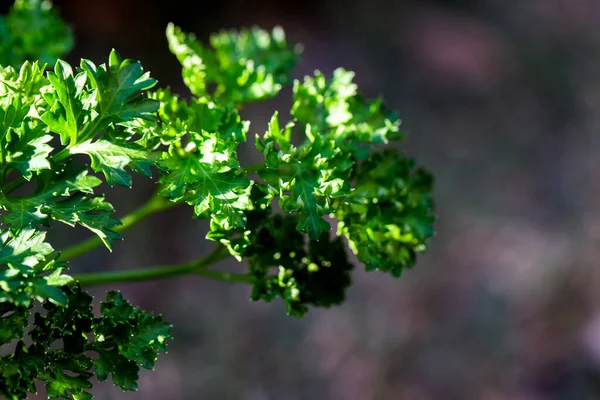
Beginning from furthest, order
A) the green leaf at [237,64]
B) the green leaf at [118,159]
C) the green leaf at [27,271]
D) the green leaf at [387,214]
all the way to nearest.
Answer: the green leaf at [237,64]
the green leaf at [387,214]
the green leaf at [118,159]
the green leaf at [27,271]

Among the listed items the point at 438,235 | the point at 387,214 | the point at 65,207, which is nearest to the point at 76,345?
the point at 65,207

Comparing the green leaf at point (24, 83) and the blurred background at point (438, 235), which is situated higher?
the blurred background at point (438, 235)

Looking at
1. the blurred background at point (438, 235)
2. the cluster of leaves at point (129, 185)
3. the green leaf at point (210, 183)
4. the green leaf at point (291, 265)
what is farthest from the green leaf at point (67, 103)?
the blurred background at point (438, 235)

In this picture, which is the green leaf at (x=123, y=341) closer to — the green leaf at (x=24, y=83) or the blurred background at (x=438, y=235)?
the green leaf at (x=24, y=83)

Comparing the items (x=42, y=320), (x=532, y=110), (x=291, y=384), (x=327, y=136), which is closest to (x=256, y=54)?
(x=327, y=136)

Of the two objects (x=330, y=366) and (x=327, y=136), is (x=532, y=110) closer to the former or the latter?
(x=330, y=366)

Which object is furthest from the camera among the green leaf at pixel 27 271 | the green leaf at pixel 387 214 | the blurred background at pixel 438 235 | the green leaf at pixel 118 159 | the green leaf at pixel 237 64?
the blurred background at pixel 438 235

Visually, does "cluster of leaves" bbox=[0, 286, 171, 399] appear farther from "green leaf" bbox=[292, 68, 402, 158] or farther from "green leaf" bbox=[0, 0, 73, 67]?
"green leaf" bbox=[0, 0, 73, 67]

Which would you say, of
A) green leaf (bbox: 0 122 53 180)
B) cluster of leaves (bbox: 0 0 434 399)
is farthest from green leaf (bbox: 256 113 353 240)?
green leaf (bbox: 0 122 53 180)
